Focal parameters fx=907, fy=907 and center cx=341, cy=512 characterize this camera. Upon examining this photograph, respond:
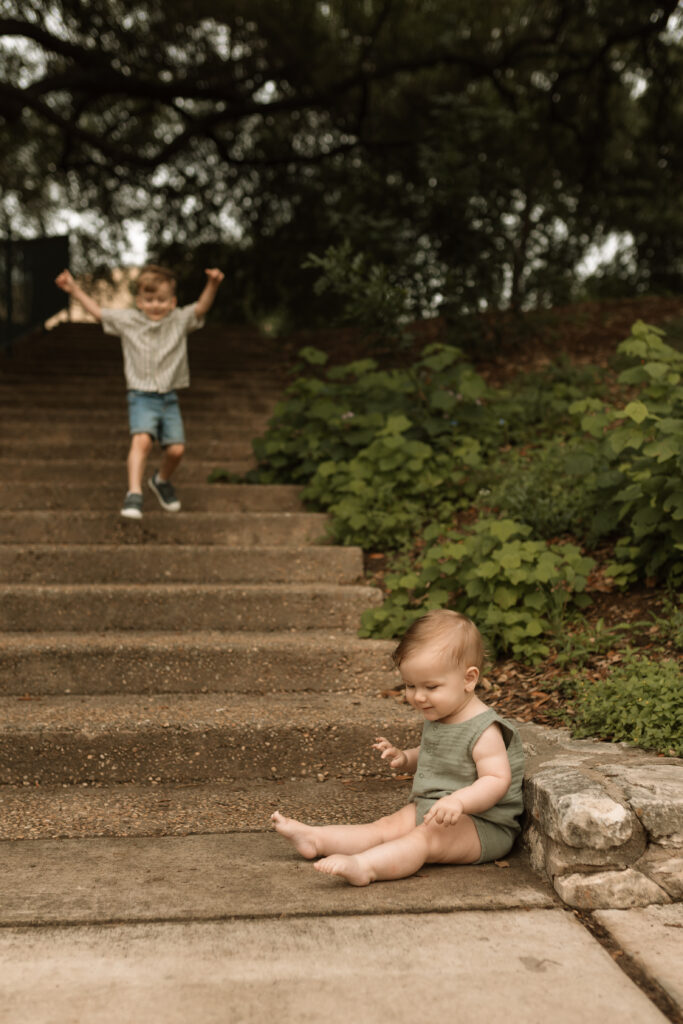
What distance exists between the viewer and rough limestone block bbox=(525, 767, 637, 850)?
2.23 m

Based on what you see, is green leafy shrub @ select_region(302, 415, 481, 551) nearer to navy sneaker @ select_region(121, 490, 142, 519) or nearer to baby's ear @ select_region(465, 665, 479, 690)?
navy sneaker @ select_region(121, 490, 142, 519)

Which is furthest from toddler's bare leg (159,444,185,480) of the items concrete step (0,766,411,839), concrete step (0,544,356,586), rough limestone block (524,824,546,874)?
rough limestone block (524,824,546,874)

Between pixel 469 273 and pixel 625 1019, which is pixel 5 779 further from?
pixel 469 273

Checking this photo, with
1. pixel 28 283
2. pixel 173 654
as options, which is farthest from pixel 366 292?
pixel 28 283

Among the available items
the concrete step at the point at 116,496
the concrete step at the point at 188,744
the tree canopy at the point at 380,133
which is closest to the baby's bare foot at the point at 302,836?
the concrete step at the point at 188,744

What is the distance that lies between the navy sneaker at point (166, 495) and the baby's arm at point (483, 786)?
9.96 ft

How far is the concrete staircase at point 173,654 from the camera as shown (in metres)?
3.00

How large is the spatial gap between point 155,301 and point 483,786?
353 centimetres

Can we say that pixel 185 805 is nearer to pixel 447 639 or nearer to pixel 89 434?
pixel 447 639

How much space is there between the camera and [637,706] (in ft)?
9.83

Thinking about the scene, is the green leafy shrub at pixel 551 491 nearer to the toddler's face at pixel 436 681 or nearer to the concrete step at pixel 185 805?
the concrete step at pixel 185 805

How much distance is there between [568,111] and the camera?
1032 cm

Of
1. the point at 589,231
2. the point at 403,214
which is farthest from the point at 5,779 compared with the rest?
the point at 589,231

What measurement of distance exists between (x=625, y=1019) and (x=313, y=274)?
1110cm
